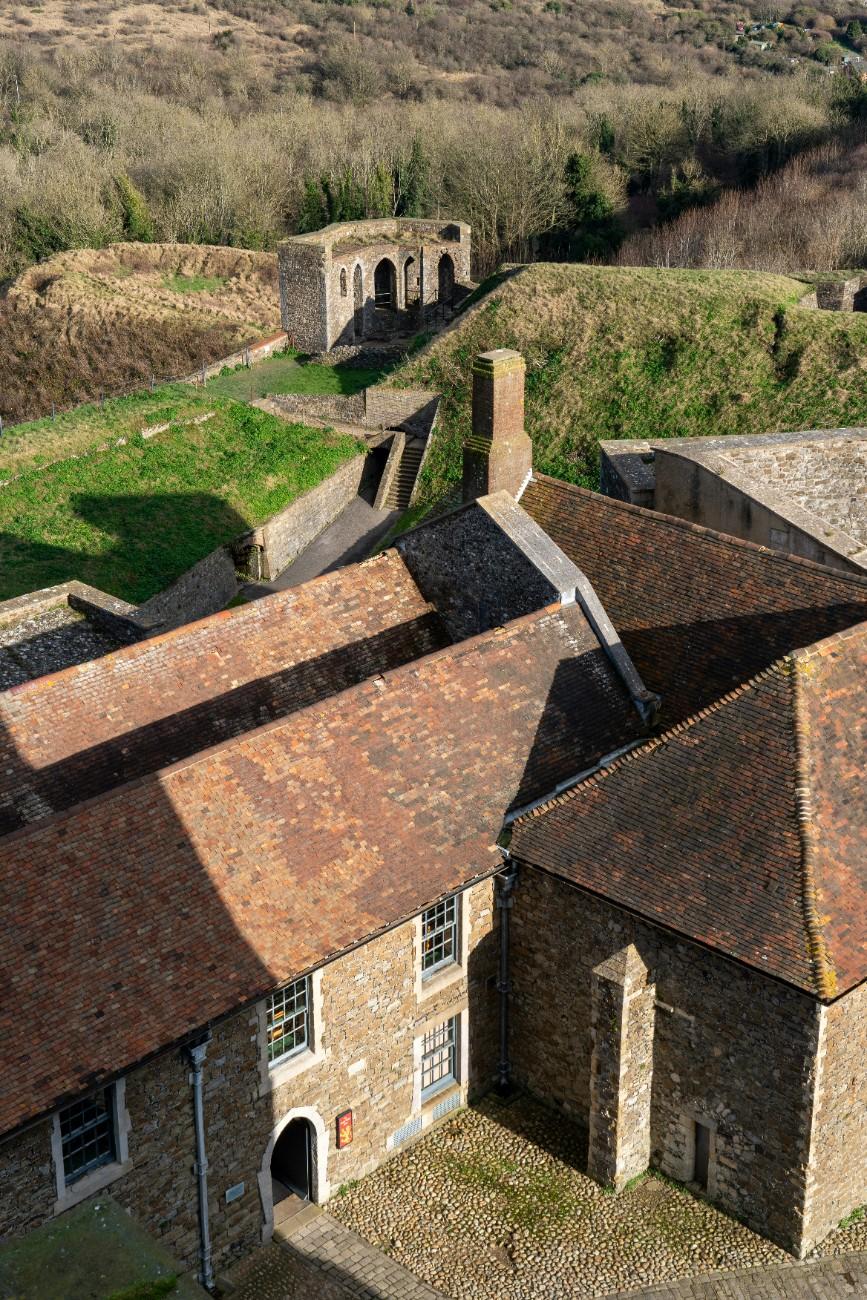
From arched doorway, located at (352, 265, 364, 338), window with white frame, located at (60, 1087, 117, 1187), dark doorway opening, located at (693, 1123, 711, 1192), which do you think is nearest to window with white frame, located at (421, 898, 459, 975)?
dark doorway opening, located at (693, 1123, 711, 1192)

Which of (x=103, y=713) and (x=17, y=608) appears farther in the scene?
(x=17, y=608)

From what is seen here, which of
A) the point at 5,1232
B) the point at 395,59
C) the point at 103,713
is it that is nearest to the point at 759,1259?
the point at 5,1232

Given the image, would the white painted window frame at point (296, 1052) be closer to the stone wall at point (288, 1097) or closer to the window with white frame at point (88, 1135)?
the stone wall at point (288, 1097)

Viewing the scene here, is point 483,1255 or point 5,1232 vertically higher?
point 5,1232

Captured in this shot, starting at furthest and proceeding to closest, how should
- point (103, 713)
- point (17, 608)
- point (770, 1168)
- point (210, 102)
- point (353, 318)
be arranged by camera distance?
point (210, 102) → point (353, 318) → point (17, 608) → point (103, 713) → point (770, 1168)

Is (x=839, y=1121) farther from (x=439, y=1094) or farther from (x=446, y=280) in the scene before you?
(x=446, y=280)

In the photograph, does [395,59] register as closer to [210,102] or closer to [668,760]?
[210,102]
